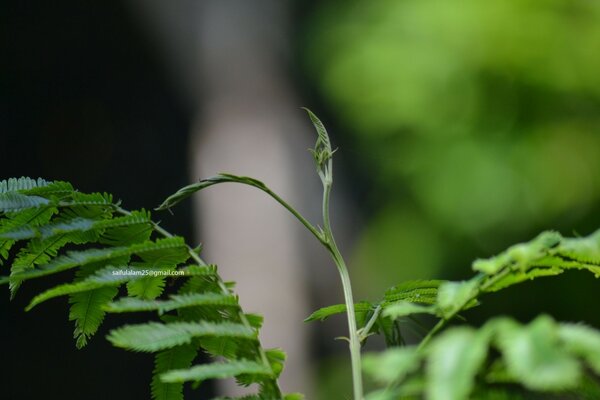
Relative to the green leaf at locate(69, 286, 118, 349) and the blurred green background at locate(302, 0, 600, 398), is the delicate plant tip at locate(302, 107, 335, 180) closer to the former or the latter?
the green leaf at locate(69, 286, 118, 349)

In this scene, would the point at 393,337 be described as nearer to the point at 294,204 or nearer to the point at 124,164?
the point at 124,164

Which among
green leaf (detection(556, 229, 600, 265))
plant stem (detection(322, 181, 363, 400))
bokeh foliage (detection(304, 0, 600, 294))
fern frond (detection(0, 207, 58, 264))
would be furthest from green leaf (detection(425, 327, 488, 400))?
bokeh foliage (detection(304, 0, 600, 294))

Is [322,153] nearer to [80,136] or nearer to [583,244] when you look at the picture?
[583,244]

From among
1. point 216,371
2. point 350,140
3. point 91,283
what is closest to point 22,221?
point 91,283

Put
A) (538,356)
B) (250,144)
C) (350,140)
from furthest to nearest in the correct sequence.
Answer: (250,144), (350,140), (538,356)

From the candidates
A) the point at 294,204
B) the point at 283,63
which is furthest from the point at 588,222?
the point at 283,63

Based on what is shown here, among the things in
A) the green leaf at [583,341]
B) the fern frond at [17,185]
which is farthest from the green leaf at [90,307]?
the green leaf at [583,341]

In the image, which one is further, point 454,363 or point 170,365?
point 170,365
